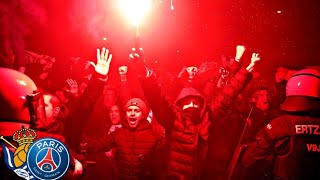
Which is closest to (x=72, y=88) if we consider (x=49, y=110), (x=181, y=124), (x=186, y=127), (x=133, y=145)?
(x=49, y=110)

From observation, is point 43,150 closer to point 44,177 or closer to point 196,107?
point 44,177

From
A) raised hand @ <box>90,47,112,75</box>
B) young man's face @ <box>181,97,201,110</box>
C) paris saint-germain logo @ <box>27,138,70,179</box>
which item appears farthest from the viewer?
young man's face @ <box>181,97,201,110</box>

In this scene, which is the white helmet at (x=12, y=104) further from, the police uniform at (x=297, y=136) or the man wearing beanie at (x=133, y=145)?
the police uniform at (x=297, y=136)

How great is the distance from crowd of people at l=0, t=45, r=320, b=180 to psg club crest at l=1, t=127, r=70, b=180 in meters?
0.14

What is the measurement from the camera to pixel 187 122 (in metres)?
6.19

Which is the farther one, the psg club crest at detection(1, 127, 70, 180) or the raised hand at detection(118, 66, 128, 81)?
the raised hand at detection(118, 66, 128, 81)

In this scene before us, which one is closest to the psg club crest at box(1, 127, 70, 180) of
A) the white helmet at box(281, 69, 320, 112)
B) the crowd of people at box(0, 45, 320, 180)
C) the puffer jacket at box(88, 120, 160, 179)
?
the crowd of people at box(0, 45, 320, 180)

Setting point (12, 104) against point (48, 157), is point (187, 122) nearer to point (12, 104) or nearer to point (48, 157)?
point (48, 157)

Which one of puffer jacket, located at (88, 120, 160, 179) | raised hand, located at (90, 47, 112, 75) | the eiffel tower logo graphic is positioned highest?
raised hand, located at (90, 47, 112, 75)

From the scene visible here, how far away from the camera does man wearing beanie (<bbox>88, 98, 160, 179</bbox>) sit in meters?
6.23

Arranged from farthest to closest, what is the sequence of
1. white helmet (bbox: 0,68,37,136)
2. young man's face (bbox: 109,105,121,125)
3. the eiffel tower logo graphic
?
young man's face (bbox: 109,105,121,125), the eiffel tower logo graphic, white helmet (bbox: 0,68,37,136)

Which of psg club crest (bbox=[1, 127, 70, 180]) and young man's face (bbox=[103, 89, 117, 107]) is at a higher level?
young man's face (bbox=[103, 89, 117, 107])

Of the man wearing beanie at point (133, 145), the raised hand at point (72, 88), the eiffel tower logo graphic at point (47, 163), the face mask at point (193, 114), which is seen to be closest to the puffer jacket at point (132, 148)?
the man wearing beanie at point (133, 145)

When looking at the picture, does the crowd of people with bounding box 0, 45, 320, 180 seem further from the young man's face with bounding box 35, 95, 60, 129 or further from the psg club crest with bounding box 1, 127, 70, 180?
the psg club crest with bounding box 1, 127, 70, 180
